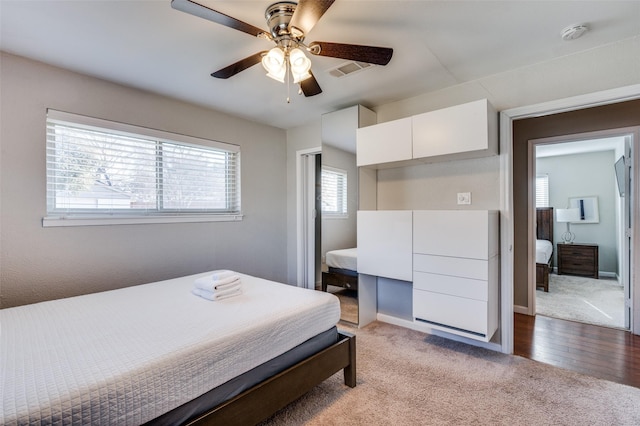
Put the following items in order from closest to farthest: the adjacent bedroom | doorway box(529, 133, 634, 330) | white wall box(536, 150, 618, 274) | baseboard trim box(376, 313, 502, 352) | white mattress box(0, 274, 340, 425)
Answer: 1. white mattress box(0, 274, 340, 425)
2. baseboard trim box(376, 313, 502, 352)
3. doorway box(529, 133, 634, 330)
4. the adjacent bedroom
5. white wall box(536, 150, 618, 274)

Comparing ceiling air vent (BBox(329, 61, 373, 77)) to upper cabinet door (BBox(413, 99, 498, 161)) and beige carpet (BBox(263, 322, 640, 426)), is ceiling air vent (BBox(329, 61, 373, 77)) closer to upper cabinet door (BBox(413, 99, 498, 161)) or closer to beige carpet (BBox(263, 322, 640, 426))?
upper cabinet door (BBox(413, 99, 498, 161))

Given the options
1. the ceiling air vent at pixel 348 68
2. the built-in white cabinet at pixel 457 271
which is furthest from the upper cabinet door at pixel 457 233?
the ceiling air vent at pixel 348 68

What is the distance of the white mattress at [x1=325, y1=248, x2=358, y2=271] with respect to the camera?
3.25 m

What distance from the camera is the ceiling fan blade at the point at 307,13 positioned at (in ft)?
4.33

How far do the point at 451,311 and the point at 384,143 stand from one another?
162 cm

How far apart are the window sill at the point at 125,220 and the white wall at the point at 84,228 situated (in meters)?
0.04

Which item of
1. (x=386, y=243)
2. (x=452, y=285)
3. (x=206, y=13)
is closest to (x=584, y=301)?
(x=452, y=285)

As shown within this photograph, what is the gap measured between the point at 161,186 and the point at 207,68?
1.33m

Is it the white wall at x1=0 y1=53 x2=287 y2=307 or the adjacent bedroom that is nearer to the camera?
the white wall at x1=0 y1=53 x2=287 y2=307

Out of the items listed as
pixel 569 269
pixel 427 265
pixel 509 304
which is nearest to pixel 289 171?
pixel 427 265

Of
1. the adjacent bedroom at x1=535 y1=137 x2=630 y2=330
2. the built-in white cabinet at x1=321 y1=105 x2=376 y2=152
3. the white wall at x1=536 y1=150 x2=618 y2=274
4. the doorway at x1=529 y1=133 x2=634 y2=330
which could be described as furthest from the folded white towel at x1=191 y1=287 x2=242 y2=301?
the white wall at x1=536 y1=150 x2=618 y2=274

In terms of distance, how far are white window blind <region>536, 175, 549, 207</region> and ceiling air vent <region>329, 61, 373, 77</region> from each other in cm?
572

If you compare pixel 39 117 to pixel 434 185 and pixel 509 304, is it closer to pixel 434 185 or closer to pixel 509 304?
pixel 434 185

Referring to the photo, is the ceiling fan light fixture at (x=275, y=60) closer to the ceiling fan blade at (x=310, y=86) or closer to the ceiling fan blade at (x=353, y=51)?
the ceiling fan blade at (x=353, y=51)
